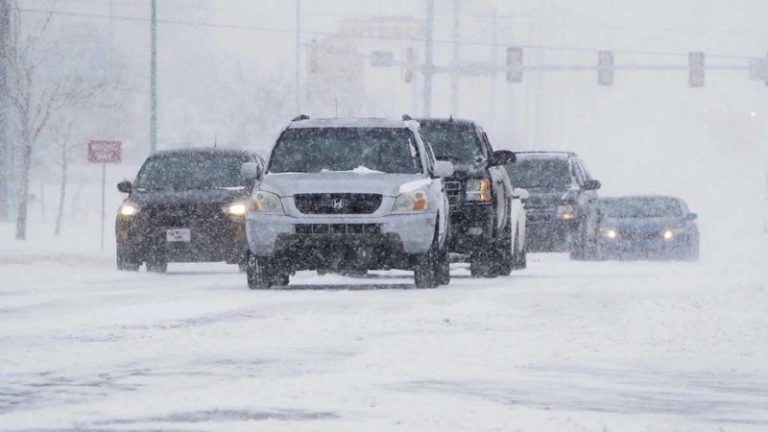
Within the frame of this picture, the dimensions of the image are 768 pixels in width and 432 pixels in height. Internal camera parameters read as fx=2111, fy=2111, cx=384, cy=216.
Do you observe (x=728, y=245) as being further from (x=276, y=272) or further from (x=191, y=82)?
(x=191, y=82)

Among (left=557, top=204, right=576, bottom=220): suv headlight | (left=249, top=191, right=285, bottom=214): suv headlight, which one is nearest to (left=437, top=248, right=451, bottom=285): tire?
(left=249, top=191, right=285, bottom=214): suv headlight

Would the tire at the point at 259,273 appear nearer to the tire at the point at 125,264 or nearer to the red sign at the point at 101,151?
the tire at the point at 125,264

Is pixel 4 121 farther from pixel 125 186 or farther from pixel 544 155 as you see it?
pixel 125 186

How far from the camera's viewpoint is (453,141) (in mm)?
26484

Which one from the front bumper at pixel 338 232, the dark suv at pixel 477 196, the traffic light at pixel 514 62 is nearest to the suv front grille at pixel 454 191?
the dark suv at pixel 477 196

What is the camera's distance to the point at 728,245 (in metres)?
53.2

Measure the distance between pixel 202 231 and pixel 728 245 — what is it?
91.0ft

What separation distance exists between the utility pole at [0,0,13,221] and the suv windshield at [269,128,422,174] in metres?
25.4

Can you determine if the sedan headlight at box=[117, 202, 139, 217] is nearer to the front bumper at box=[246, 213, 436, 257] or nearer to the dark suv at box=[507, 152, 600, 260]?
the front bumper at box=[246, 213, 436, 257]

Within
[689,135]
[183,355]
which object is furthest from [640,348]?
[689,135]

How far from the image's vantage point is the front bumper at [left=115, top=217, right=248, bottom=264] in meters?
27.7

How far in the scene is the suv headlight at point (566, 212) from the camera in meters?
32.5

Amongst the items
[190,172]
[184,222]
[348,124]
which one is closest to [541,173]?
[190,172]

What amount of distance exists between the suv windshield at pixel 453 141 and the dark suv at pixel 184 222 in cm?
269
